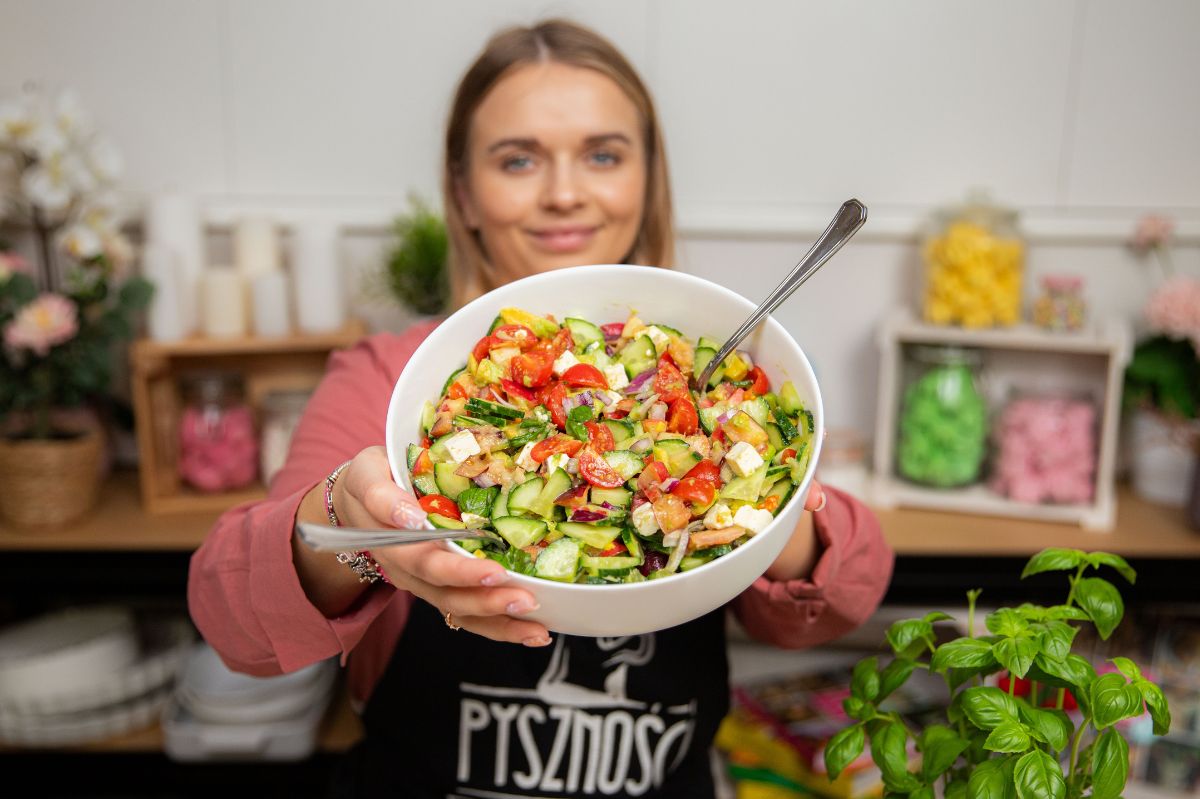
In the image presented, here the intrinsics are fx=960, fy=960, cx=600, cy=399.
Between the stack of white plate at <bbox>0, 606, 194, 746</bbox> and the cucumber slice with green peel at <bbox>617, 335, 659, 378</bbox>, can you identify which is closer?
the cucumber slice with green peel at <bbox>617, 335, 659, 378</bbox>

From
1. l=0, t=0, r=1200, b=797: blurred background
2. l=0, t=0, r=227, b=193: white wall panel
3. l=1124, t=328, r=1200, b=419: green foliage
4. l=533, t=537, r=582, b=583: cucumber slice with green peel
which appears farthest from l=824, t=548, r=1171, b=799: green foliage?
l=0, t=0, r=227, b=193: white wall panel

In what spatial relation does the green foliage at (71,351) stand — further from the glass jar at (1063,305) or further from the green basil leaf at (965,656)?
the glass jar at (1063,305)

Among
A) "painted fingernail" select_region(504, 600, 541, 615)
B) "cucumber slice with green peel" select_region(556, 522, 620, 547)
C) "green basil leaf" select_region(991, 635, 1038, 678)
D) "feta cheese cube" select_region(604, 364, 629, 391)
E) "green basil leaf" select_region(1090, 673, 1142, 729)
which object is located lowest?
"green basil leaf" select_region(1090, 673, 1142, 729)

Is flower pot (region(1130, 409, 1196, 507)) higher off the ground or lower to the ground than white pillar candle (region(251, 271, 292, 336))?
lower

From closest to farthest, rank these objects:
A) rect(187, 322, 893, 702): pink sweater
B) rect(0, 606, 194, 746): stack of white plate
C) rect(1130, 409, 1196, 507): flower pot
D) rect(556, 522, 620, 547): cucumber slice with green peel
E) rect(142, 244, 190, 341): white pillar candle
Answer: rect(556, 522, 620, 547): cucumber slice with green peel
rect(187, 322, 893, 702): pink sweater
rect(0, 606, 194, 746): stack of white plate
rect(142, 244, 190, 341): white pillar candle
rect(1130, 409, 1196, 507): flower pot

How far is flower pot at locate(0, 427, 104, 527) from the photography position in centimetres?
178

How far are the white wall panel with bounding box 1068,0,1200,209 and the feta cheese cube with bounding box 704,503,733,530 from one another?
1699 millimetres

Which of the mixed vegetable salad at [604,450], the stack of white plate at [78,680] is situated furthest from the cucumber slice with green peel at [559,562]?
the stack of white plate at [78,680]

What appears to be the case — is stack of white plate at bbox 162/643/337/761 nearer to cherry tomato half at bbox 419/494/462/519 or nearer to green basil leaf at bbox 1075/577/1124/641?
cherry tomato half at bbox 419/494/462/519

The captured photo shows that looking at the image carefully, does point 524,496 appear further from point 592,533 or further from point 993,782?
point 993,782

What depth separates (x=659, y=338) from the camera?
0.91 m

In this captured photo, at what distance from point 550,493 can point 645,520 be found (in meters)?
0.08

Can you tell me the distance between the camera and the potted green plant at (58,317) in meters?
1.78

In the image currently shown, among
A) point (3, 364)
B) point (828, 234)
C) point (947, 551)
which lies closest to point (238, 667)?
point (828, 234)
